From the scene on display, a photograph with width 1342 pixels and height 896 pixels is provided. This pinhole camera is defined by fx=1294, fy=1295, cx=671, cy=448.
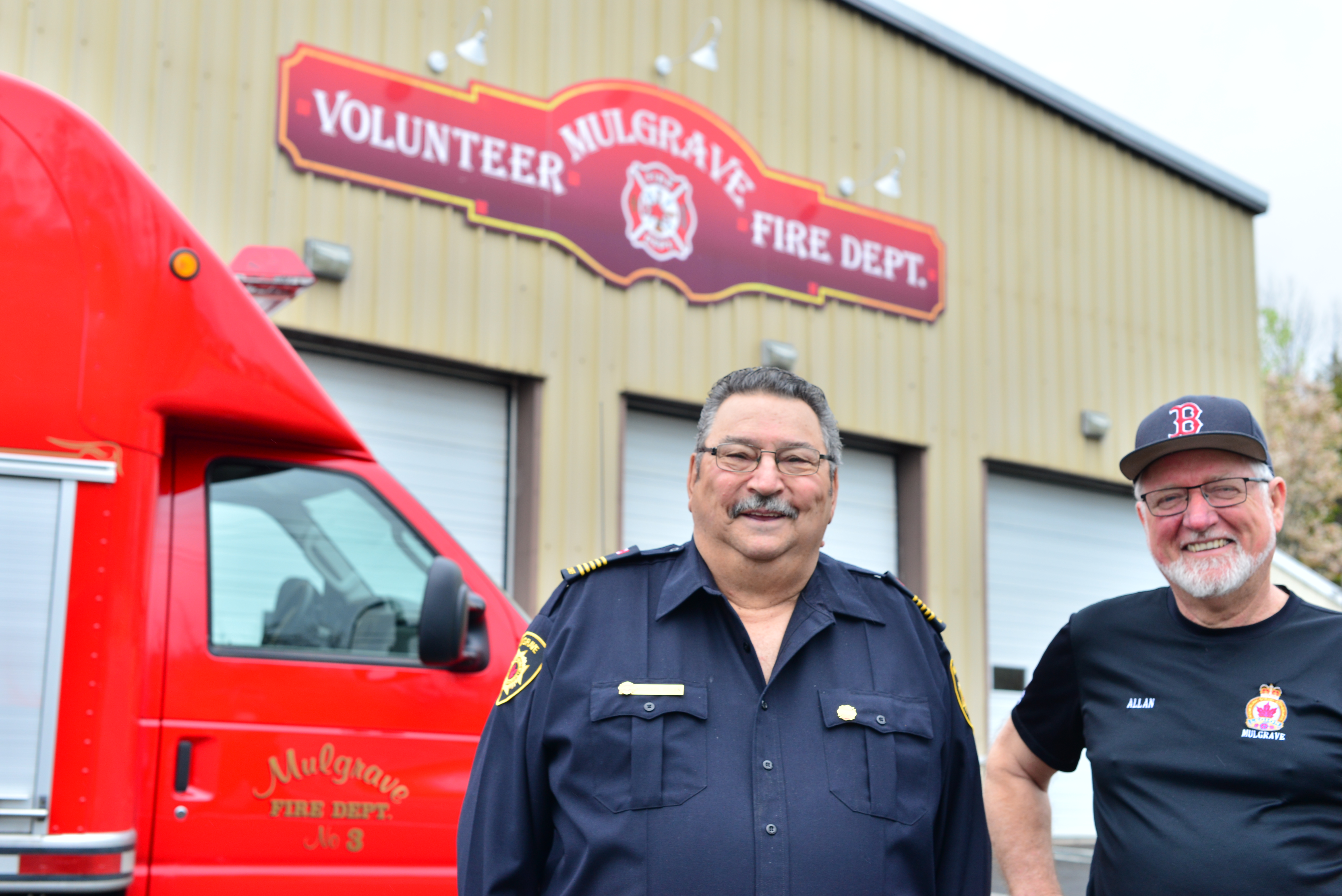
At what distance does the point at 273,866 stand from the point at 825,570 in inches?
72.8

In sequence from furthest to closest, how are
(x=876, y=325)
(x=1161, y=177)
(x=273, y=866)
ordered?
(x=1161, y=177)
(x=876, y=325)
(x=273, y=866)

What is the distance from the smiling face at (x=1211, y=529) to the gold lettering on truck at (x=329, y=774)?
2151 mm

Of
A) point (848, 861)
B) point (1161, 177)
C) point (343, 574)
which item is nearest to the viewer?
point (848, 861)

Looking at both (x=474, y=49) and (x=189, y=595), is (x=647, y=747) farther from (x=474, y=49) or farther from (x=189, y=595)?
(x=474, y=49)

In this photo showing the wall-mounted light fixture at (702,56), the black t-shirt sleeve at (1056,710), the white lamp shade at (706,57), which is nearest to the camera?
the black t-shirt sleeve at (1056,710)

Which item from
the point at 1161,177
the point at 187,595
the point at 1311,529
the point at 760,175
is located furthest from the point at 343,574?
the point at 1311,529

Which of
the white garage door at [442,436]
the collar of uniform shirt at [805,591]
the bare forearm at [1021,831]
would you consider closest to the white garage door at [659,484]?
the white garage door at [442,436]

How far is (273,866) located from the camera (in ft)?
11.4

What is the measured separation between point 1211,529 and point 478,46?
705 centimetres

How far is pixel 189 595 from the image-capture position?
354 centimetres

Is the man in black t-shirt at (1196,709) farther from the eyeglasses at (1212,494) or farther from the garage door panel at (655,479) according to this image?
the garage door panel at (655,479)

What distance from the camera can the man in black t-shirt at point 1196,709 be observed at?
93.7 inches

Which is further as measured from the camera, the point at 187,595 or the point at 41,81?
the point at 41,81

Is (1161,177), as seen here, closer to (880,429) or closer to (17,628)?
(880,429)
